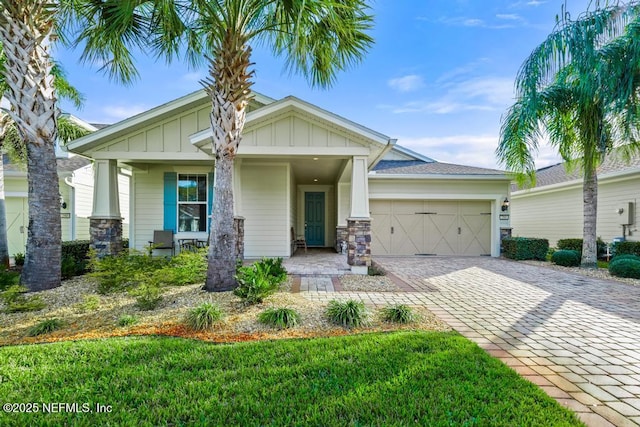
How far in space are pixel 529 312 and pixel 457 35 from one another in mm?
9322

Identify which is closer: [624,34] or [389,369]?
[389,369]

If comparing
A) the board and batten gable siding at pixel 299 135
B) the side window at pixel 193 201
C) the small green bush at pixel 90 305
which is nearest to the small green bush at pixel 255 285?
the small green bush at pixel 90 305

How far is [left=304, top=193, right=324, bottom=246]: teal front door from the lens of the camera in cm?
1504

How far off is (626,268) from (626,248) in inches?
108

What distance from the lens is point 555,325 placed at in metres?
4.41

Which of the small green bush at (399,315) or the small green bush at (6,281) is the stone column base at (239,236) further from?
the small green bush at (399,315)

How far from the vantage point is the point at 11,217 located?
11688 millimetres

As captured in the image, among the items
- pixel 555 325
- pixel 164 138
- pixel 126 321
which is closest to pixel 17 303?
pixel 126 321

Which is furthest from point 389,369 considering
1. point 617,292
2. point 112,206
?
point 112,206

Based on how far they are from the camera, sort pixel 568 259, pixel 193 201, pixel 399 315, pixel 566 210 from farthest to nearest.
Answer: pixel 566 210
pixel 193 201
pixel 568 259
pixel 399 315

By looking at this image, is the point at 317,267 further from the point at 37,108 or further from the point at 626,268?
the point at 626,268

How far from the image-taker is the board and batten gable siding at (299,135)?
773 cm

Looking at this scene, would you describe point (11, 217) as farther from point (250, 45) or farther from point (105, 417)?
point (105, 417)

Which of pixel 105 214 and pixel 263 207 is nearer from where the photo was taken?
pixel 105 214
